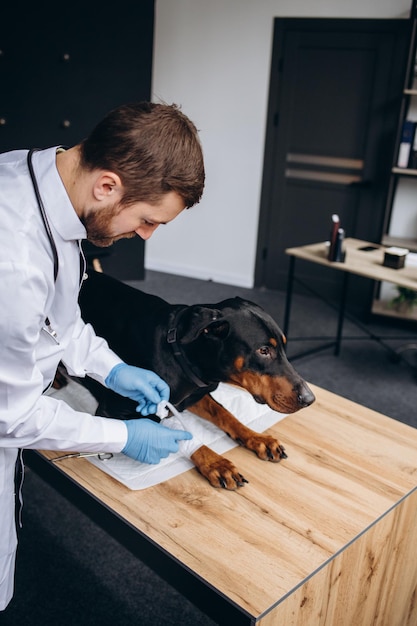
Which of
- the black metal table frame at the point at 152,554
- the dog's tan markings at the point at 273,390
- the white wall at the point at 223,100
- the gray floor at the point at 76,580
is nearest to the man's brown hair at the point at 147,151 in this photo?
the dog's tan markings at the point at 273,390

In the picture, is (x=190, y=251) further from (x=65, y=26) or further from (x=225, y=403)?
(x=225, y=403)

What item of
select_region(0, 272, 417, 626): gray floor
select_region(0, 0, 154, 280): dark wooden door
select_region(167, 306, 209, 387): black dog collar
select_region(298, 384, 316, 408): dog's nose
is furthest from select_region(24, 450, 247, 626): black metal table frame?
select_region(0, 0, 154, 280): dark wooden door

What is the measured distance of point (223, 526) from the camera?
3.88 ft

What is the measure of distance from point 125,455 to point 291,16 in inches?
157

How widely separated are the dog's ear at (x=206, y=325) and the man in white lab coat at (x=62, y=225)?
279 millimetres

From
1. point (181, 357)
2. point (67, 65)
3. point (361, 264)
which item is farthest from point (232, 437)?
point (67, 65)

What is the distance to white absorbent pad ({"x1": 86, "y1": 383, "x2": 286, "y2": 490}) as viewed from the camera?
131cm

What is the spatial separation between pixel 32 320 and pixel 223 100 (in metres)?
4.19

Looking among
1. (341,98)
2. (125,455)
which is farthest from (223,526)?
(341,98)

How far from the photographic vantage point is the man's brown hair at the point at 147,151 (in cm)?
102

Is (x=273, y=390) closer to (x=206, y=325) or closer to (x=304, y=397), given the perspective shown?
(x=304, y=397)

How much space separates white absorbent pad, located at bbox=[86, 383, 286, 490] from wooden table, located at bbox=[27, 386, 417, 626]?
0.07 ft

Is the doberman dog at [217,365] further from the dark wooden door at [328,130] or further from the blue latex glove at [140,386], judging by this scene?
the dark wooden door at [328,130]

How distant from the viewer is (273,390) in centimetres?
140
